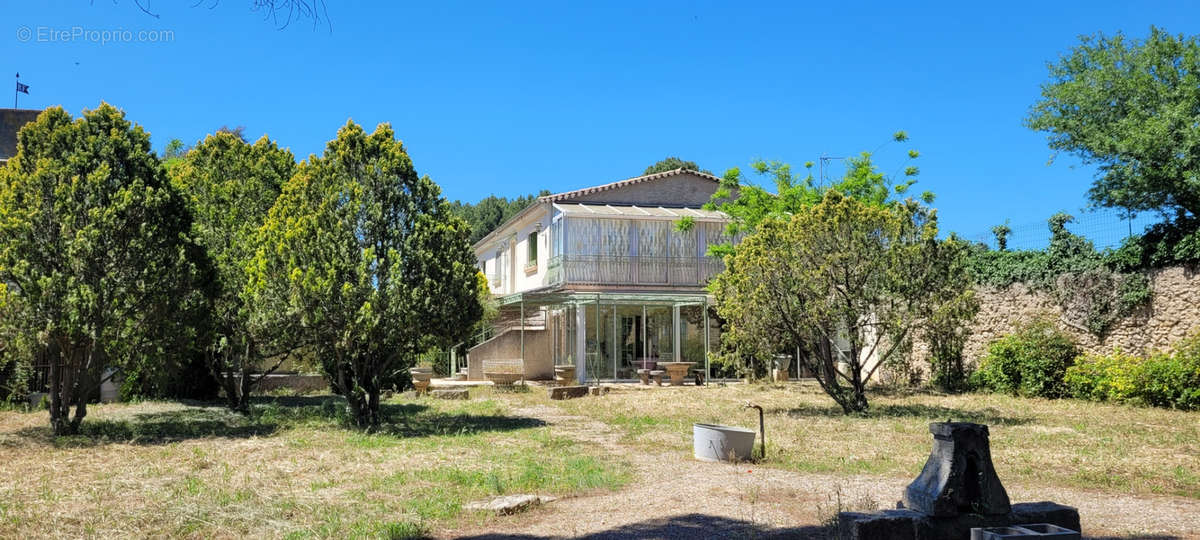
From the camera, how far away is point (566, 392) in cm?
1944

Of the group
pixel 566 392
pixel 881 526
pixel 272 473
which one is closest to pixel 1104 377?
pixel 566 392

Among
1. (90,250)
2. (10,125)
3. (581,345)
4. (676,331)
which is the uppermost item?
(10,125)

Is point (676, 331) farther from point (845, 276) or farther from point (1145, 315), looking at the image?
point (1145, 315)

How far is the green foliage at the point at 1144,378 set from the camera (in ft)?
47.5

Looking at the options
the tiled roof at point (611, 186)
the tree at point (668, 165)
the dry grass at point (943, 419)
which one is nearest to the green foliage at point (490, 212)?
the tree at point (668, 165)

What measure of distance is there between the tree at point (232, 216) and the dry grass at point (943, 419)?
6.43m

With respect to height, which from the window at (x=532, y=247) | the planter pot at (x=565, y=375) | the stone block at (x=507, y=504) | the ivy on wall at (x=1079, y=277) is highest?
the window at (x=532, y=247)

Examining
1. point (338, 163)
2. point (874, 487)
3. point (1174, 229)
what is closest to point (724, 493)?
point (874, 487)

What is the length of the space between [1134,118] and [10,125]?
95.3 feet

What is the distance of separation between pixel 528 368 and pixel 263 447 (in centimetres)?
1487

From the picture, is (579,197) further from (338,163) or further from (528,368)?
(338,163)

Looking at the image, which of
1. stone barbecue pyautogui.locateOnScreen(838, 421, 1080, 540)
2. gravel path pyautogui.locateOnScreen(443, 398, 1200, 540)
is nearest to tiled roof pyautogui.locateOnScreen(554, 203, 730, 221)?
gravel path pyautogui.locateOnScreen(443, 398, 1200, 540)

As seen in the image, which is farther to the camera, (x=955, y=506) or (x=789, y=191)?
(x=789, y=191)

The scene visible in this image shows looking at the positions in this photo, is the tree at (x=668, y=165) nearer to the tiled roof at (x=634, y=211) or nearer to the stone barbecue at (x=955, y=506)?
the tiled roof at (x=634, y=211)
